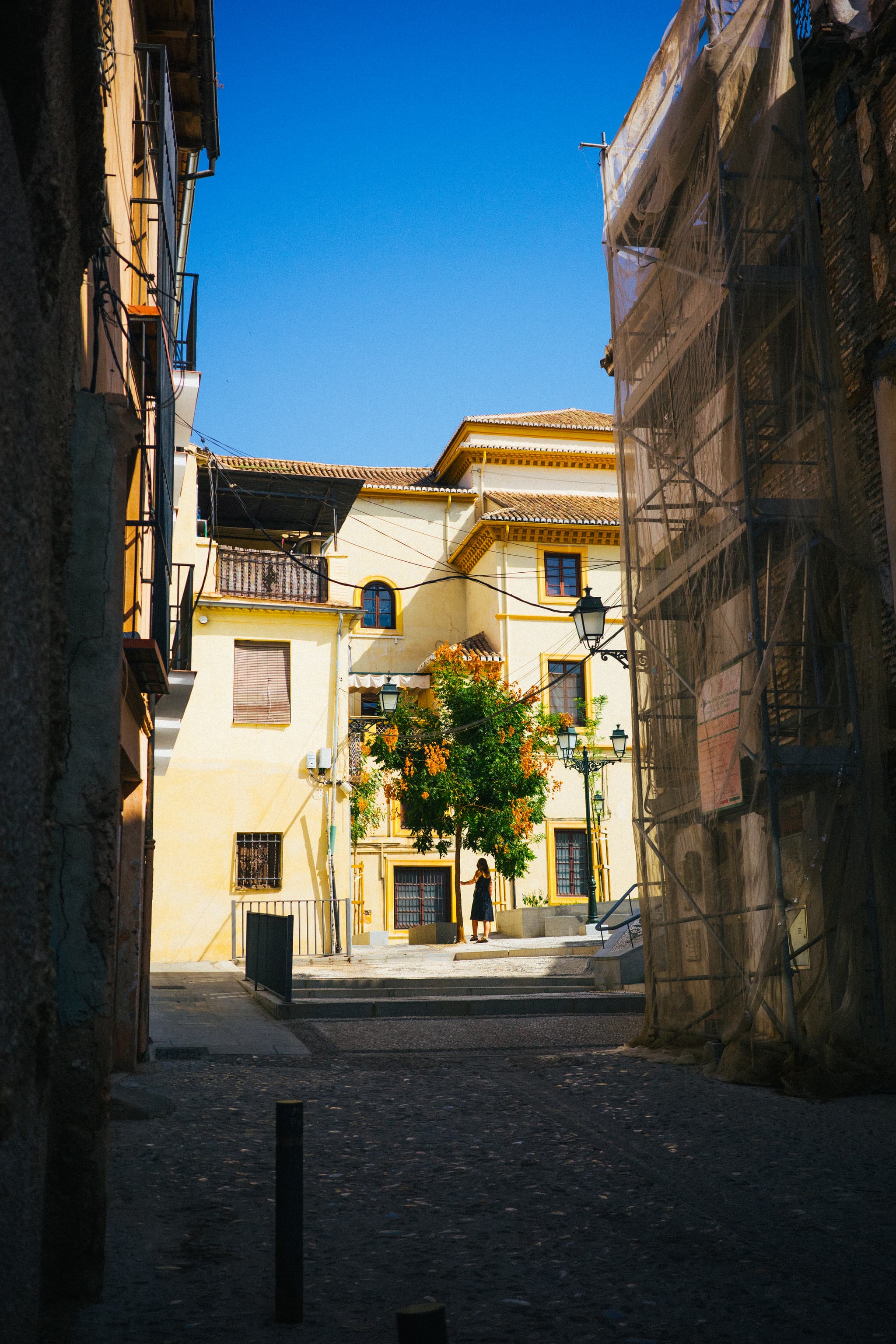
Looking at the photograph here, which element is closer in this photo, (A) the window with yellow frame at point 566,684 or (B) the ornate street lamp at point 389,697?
(B) the ornate street lamp at point 389,697

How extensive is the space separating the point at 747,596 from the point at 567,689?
25.0 m

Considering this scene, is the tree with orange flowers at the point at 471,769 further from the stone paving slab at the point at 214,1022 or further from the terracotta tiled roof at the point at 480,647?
the stone paving slab at the point at 214,1022

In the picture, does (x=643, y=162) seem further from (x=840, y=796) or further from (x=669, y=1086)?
(x=669, y=1086)

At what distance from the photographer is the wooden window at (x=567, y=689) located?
33562mm

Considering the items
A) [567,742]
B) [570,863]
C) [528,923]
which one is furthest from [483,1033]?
[570,863]

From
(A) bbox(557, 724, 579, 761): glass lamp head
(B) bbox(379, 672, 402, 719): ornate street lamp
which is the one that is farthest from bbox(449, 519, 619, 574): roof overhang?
(B) bbox(379, 672, 402, 719): ornate street lamp

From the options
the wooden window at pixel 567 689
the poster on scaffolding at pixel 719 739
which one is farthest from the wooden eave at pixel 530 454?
the poster on scaffolding at pixel 719 739

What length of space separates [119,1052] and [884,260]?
837cm

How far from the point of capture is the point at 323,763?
24.3 metres

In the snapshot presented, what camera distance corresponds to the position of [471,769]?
2678 cm

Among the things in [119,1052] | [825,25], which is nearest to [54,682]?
[119,1052]

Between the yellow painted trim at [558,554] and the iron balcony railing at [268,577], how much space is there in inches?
413

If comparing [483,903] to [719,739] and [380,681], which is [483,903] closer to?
[380,681]

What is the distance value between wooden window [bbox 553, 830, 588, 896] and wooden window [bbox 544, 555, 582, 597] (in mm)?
6911
